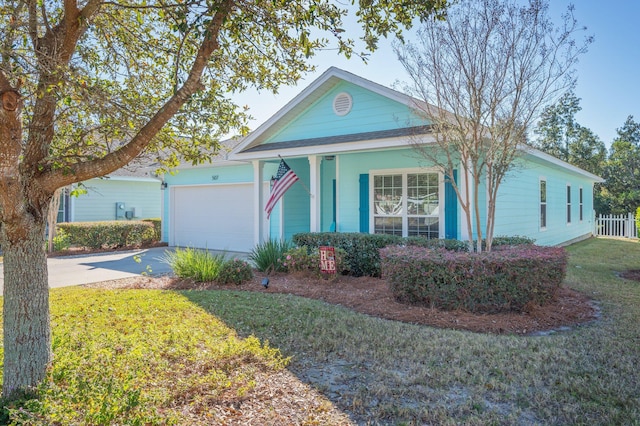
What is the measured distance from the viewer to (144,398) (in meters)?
3.22

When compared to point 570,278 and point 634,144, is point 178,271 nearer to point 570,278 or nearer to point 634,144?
point 570,278

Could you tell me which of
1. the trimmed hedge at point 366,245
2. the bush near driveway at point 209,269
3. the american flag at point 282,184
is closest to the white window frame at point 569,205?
the trimmed hedge at point 366,245

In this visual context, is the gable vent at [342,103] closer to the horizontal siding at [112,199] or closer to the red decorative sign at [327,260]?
the red decorative sign at [327,260]

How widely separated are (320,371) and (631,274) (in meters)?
9.21

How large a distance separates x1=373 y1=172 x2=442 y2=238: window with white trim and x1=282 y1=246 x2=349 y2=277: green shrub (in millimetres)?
2132

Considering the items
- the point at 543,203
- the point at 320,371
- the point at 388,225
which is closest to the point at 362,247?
the point at 388,225

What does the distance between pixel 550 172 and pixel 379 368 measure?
47.5ft

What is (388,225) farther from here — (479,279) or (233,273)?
(479,279)

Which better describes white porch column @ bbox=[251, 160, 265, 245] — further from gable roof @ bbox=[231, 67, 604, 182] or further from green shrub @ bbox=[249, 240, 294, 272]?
green shrub @ bbox=[249, 240, 294, 272]

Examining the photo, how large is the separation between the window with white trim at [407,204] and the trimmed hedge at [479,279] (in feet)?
12.5

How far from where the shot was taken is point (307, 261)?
904 centimetres

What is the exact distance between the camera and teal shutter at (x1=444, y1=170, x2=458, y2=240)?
383 inches

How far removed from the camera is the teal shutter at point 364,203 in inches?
441

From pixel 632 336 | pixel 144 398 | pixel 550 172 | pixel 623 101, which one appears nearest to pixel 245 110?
pixel 144 398
